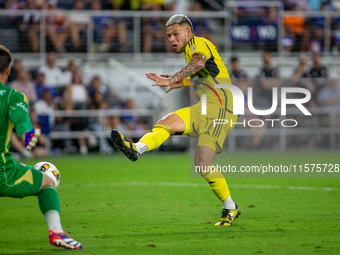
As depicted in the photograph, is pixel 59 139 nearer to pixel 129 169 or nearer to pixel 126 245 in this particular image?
pixel 129 169

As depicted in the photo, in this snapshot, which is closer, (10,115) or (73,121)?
(10,115)

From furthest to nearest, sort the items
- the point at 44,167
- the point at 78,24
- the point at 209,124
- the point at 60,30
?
the point at 78,24
the point at 60,30
the point at 209,124
the point at 44,167

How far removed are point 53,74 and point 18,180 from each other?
41.7 feet

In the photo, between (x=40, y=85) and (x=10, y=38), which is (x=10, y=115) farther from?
(x=10, y=38)

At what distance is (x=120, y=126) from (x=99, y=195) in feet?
26.6

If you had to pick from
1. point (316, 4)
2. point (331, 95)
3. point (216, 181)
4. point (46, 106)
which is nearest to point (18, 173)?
point (216, 181)

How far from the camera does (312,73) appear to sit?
1795 centimetres

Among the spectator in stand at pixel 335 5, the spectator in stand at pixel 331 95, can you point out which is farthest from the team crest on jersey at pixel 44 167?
the spectator in stand at pixel 335 5

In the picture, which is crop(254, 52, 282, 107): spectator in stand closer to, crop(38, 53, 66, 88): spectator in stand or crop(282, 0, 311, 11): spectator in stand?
crop(282, 0, 311, 11): spectator in stand

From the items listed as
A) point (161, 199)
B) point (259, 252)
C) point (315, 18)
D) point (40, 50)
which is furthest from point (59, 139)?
point (259, 252)

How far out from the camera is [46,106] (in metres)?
15.7

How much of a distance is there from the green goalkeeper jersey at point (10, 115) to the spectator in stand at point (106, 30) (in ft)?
45.7

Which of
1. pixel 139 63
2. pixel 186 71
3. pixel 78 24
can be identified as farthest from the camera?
pixel 139 63

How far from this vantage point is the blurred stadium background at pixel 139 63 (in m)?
16.5
